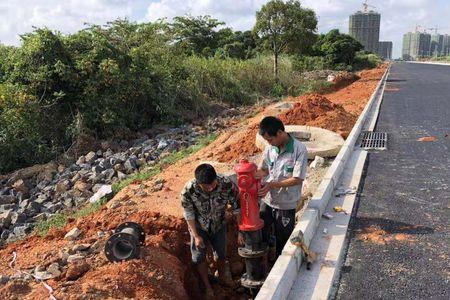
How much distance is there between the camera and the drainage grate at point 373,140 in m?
8.72

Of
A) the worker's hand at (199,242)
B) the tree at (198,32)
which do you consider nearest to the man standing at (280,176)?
the worker's hand at (199,242)

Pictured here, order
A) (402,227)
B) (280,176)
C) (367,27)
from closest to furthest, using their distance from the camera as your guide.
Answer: (280,176) → (402,227) → (367,27)

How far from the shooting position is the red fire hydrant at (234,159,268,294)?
3936mm

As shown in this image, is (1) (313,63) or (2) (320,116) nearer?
(2) (320,116)

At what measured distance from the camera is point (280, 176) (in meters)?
4.40

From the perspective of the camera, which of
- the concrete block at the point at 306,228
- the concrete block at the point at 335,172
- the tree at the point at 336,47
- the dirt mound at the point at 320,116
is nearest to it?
the concrete block at the point at 306,228

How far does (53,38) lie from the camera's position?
12516mm

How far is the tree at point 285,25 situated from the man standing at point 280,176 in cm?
1720

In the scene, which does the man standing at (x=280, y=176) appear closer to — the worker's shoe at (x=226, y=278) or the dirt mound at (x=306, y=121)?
the worker's shoe at (x=226, y=278)

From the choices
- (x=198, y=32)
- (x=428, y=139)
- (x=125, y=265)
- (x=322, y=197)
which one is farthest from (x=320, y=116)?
(x=198, y=32)

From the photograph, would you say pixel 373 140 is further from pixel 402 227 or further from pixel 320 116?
pixel 402 227

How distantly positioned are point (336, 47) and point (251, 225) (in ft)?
125

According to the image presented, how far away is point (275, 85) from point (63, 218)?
611 inches

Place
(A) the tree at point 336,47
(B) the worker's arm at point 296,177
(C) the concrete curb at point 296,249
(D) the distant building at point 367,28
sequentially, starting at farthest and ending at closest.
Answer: (D) the distant building at point 367,28, (A) the tree at point 336,47, (B) the worker's arm at point 296,177, (C) the concrete curb at point 296,249
